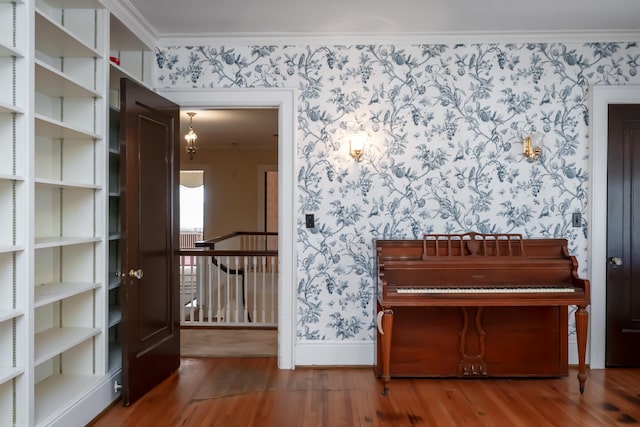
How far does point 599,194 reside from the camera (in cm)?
395

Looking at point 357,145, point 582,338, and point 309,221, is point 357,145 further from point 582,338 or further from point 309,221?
point 582,338

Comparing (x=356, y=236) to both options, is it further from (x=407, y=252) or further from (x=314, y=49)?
(x=314, y=49)

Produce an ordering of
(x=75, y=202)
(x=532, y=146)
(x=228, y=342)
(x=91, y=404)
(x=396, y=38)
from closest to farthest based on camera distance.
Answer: (x=91, y=404) < (x=75, y=202) < (x=532, y=146) < (x=396, y=38) < (x=228, y=342)

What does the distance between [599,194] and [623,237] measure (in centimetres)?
39

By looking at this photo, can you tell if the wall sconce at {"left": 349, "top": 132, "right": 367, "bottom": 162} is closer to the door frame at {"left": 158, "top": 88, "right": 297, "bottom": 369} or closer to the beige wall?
the door frame at {"left": 158, "top": 88, "right": 297, "bottom": 369}

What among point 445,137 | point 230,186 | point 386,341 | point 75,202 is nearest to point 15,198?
point 75,202

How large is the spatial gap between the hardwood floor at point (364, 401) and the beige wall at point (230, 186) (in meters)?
6.08

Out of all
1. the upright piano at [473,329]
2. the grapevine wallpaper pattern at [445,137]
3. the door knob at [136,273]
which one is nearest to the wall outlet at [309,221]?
the grapevine wallpaper pattern at [445,137]

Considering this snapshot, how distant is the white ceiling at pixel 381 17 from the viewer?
3.39 m

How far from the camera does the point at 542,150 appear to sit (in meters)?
3.97

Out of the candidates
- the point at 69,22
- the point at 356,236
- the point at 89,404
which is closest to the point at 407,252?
the point at 356,236

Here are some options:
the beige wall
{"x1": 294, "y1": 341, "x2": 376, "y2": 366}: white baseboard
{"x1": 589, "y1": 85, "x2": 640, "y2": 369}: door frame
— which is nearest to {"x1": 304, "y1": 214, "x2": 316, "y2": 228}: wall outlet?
{"x1": 294, "y1": 341, "x2": 376, "y2": 366}: white baseboard

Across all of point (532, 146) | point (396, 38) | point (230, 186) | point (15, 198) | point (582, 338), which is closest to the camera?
point (15, 198)

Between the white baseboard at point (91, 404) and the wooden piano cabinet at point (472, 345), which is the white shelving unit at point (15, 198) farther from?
the wooden piano cabinet at point (472, 345)
